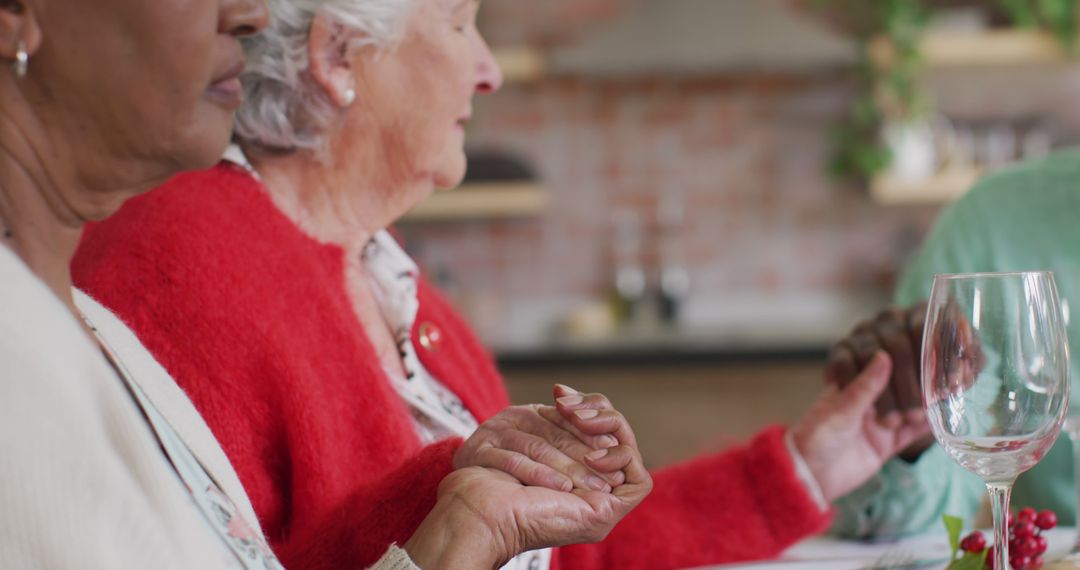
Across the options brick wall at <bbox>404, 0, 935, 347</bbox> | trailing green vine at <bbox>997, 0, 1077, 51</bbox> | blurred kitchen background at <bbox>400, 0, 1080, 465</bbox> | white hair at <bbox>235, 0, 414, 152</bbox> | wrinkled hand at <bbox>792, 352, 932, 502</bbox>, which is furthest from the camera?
brick wall at <bbox>404, 0, 935, 347</bbox>

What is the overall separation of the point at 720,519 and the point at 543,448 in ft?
1.69

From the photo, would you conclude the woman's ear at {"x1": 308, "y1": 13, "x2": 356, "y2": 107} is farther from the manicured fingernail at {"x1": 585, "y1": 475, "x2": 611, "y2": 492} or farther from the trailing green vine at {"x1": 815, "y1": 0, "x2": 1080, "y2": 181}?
the trailing green vine at {"x1": 815, "y1": 0, "x2": 1080, "y2": 181}

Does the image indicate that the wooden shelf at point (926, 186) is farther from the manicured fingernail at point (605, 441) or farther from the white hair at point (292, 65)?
the manicured fingernail at point (605, 441)

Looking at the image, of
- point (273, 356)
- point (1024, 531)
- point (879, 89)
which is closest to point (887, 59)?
point (879, 89)

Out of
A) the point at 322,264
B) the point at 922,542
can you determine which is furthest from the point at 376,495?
the point at 922,542

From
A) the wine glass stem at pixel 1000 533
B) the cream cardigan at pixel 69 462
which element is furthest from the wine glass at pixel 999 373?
the cream cardigan at pixel 69 462

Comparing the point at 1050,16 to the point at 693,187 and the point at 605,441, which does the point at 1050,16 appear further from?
the point at 605,441

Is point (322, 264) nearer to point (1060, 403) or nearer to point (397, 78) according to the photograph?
point (397, 78)

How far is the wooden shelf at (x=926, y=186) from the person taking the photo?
3861mm

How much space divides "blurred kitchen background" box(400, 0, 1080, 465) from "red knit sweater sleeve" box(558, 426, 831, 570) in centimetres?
253

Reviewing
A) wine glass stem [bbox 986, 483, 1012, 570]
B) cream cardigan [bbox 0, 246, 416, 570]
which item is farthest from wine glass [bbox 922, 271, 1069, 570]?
cream cardigan [bbox 0, 246, 416, 570]

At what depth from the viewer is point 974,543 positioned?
100cm

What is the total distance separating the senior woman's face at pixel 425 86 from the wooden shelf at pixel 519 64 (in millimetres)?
2732

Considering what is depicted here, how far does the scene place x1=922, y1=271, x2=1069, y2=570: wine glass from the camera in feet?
2.74
